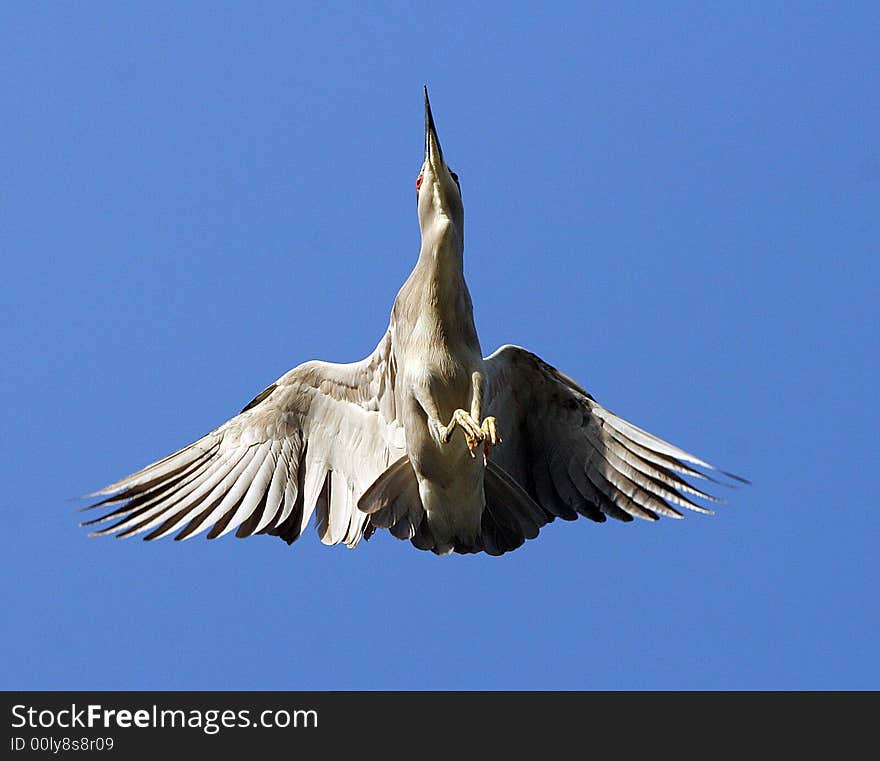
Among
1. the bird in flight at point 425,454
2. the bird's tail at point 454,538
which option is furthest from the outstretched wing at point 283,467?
the bird's tail at point 454,538

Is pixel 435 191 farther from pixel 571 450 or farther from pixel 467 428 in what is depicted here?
pixel 571 450

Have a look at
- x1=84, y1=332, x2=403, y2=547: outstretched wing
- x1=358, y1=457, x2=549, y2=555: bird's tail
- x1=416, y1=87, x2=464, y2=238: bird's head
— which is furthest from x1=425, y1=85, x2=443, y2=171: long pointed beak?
x1=358, y1=457, x2=549, y2=555: bird's tail

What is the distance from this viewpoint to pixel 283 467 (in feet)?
38.2

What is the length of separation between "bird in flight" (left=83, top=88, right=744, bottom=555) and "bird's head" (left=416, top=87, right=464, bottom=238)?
0.4 inches

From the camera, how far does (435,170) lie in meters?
10.6

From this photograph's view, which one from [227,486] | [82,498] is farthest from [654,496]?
[82,498]

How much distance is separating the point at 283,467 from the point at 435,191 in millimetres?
2850

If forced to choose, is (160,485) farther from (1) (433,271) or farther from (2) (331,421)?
(1) (433,271)

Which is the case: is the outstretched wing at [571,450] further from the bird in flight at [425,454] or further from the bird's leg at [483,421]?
the bird's leg at [483,421]

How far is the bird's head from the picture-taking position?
1055 centimetres

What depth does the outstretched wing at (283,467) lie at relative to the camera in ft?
37.2

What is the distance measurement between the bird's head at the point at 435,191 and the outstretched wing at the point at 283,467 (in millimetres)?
1210

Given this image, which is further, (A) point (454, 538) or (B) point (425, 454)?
(A) point (454, 538)

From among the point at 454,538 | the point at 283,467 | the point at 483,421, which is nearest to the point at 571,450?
the point at 454,538
